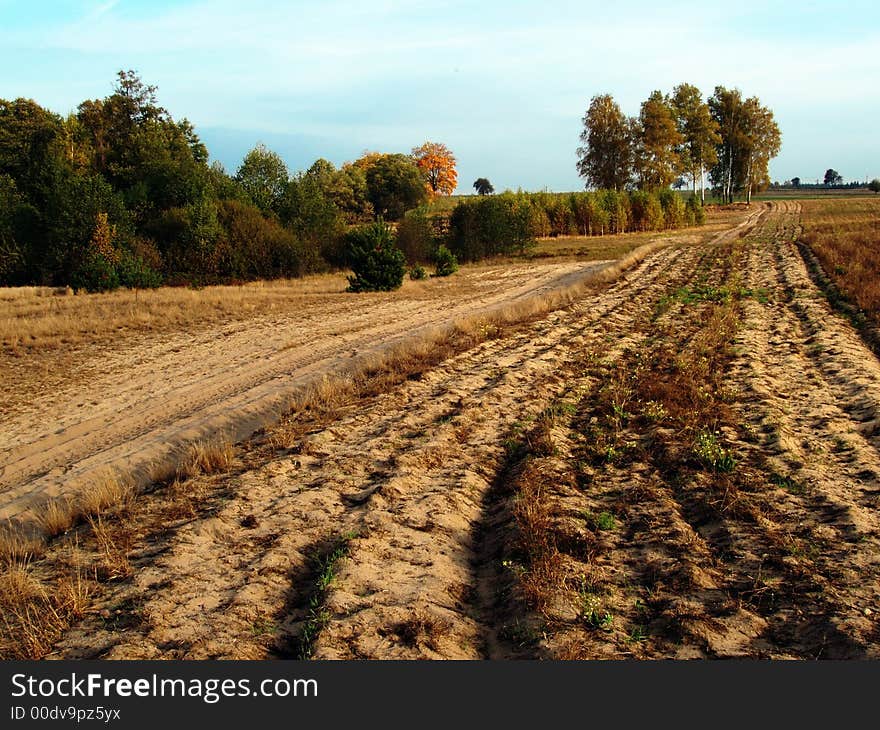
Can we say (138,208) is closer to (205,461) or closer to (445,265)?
(445,265)

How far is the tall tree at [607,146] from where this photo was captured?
62219 mm

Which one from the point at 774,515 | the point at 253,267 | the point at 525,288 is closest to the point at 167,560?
the point at 774,515

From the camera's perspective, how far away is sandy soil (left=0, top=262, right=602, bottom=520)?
761 cm

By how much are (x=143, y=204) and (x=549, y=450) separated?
3422 centimetres

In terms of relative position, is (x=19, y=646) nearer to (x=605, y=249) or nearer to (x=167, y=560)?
(x=167, y=560)

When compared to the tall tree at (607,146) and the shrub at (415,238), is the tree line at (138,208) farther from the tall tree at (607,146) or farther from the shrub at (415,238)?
the tall tree at (607,146)

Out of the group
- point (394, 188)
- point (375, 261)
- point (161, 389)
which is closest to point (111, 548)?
point (161, 389)

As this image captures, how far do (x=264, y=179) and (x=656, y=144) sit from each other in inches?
1465

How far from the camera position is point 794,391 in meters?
8.79

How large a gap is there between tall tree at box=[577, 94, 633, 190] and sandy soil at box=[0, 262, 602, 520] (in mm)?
50254

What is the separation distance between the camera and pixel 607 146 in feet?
207

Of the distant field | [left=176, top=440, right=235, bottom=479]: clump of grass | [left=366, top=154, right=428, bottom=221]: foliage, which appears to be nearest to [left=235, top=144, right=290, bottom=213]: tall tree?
[left=366, top=154, right=428, bottom=221]: foliage

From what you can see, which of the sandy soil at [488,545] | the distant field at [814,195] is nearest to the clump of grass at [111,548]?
the sandy soil at [488,545]

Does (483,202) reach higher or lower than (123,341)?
higher
